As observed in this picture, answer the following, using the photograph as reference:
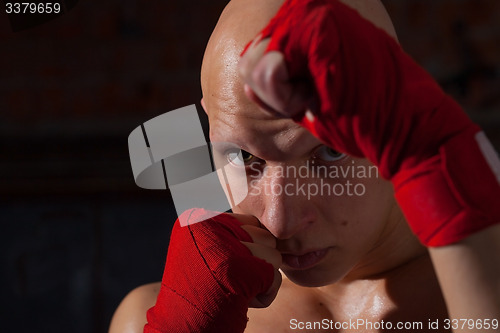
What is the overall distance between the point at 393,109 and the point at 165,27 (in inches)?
49.9

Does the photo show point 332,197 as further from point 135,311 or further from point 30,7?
point 30,7

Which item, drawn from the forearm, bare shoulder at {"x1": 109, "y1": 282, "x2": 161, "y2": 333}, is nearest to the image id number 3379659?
bare shoulder at {"x1": 109, "y1": 282, "x2": 161, "y2": 333}

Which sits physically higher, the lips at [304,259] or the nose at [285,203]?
the nose at [285,203]

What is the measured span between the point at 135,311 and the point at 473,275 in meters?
0.54

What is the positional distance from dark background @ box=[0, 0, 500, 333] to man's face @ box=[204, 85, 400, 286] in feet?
2.90

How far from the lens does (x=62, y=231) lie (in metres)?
1.65

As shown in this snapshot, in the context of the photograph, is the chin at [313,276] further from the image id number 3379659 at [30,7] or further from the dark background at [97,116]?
the dark background at [97,116]

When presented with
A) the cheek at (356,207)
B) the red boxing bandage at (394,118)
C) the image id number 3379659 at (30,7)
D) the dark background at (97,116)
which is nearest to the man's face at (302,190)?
the cheek at (356,207)

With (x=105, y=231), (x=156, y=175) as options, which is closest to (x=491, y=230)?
Answer: (x=156, y=175)

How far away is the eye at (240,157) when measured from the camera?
705 millimetres

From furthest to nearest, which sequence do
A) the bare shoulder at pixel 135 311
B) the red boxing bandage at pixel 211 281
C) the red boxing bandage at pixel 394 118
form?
the bare shoulder at pixel 135 311 → the red boxing bandage at pixel 211 281 → the red boxing bandage at pixel 394 118

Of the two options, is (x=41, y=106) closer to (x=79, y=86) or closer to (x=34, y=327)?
(x=79, y=86)

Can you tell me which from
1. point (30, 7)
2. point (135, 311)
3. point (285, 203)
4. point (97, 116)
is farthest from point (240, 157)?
point (97, 116)
